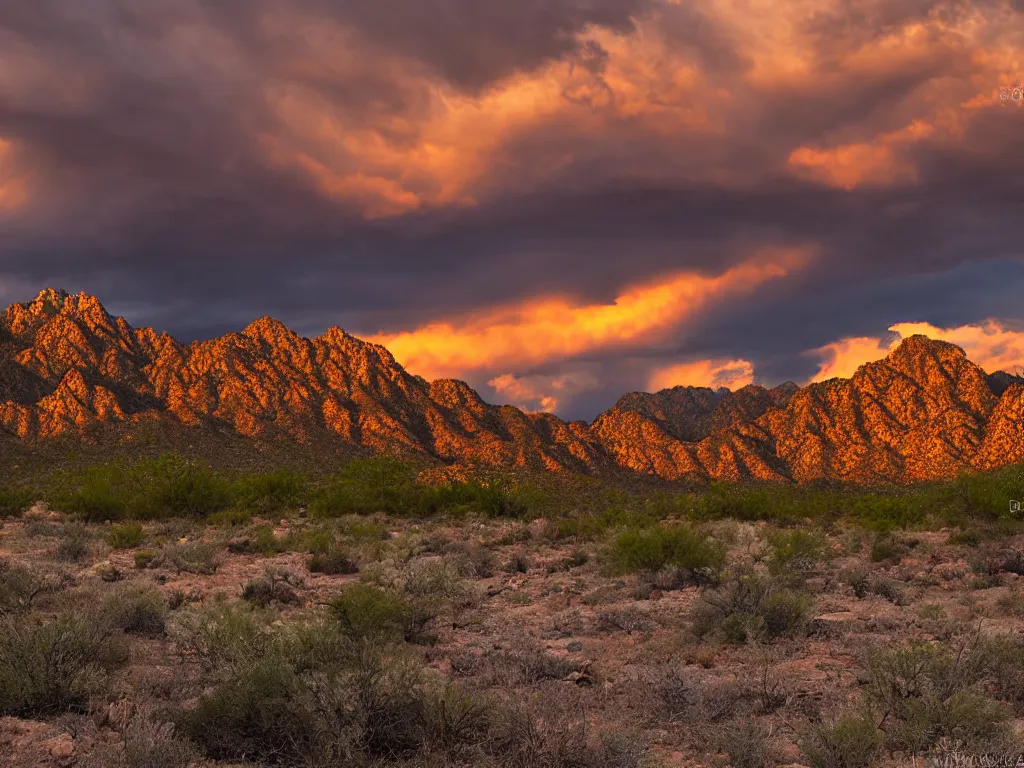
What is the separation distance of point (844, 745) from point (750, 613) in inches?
250

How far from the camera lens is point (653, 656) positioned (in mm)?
12242

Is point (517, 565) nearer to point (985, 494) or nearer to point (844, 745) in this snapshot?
point (844, 745)

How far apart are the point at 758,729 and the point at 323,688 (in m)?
4.91

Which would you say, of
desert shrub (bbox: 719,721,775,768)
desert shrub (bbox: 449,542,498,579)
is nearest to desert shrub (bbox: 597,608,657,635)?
desert shrub (bbox: 719,721,775,768)

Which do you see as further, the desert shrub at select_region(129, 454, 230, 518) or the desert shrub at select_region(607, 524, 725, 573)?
the desert shrub at select_region(129, 454, 230, 518)

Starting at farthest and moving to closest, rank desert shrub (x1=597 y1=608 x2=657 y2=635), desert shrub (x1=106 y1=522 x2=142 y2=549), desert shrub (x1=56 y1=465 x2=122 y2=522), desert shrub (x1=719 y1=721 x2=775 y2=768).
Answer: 1. desert shrub (x1=56 y1=465 x2=122 y2=522)
2. desert shrub (x1=106 y1=522 x2=142 y2=549)
3. desert shrub (x1=597 y1=608 x2=657 y2=635)
4. desert shrub (x1=719 y1=721 x2=775 y2=768)

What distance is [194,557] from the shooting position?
22031 mm

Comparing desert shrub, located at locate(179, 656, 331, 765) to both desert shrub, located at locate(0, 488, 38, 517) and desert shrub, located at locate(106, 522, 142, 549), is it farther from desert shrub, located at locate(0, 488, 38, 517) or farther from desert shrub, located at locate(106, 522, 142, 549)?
desert shrub, located at locate(0, 488, 38, 517)

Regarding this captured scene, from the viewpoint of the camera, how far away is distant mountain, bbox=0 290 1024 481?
110 meters

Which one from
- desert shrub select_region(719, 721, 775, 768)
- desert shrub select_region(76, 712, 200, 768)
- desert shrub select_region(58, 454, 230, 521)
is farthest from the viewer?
desert shrub select_region(58, 454, 230, 521)

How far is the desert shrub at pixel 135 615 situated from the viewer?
13312 mm

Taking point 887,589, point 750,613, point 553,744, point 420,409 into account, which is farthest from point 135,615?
point 420,409

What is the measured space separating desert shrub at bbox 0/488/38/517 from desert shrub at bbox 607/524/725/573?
3255 cm

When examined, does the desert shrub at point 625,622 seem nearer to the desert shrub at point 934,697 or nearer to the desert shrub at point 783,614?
the desert shrub at point 783,614
